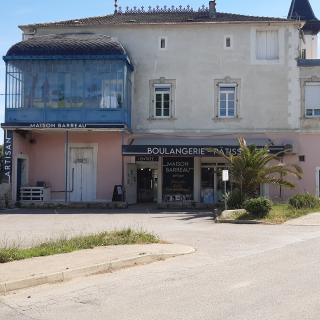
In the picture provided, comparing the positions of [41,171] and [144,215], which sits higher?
[41,171]

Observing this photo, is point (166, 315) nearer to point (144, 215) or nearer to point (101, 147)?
point (144, 215)

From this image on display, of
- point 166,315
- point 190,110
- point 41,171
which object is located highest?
point 190,110

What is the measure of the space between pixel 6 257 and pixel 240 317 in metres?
5.30

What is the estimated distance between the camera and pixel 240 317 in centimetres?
696

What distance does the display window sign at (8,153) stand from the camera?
96.9 ft

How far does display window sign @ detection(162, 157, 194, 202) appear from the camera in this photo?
3173 centimetres

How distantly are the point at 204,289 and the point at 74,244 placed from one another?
183 inches

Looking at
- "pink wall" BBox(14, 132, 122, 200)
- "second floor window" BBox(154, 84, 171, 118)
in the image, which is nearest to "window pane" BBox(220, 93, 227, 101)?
"second floor window" BBox(154, 84, 171, 118)

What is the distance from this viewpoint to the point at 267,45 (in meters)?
31.7

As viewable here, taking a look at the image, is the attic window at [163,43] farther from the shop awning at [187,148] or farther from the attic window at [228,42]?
the shop awning at [187,148]

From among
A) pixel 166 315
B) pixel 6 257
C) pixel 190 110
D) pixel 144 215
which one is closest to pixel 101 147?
pixel 190 110

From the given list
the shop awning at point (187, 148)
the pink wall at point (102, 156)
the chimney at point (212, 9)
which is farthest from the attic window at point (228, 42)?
the shop awning at point (187, 148)

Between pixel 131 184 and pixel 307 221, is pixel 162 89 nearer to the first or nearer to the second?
pixel 131 184

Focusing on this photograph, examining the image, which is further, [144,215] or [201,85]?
[201,85]
